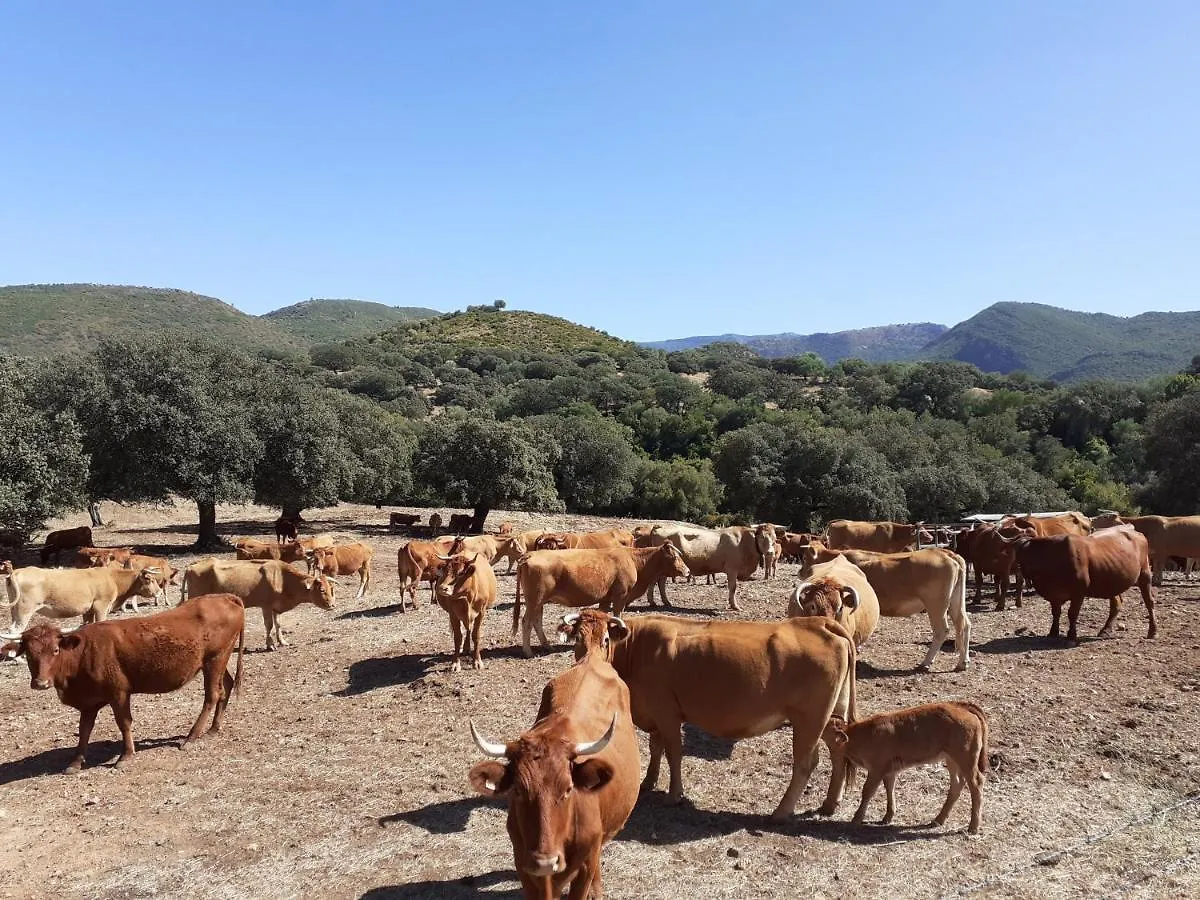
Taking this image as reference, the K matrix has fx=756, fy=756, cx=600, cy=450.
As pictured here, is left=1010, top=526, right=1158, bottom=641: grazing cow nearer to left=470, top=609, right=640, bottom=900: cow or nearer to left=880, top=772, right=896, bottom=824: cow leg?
left=880, top=772, right=896, bottom=824: cow leg

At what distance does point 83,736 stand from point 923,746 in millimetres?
9213

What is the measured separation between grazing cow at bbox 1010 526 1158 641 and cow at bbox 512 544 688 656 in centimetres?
648

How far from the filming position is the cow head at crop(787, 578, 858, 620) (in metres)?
9.20

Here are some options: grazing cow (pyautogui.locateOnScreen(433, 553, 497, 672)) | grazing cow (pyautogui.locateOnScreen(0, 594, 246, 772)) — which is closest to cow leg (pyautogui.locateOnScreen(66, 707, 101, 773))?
grazing cow (pyautogui.locateOnScreen(0, 594, 246, 772))

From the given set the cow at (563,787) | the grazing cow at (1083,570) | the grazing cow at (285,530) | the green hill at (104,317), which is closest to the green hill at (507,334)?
the green hill at (104,317)

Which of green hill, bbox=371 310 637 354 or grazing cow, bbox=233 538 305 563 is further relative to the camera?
green hill, bbox=371 310 637 354

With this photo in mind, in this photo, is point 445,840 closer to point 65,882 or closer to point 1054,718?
point 65,882

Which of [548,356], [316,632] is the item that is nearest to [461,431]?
[316,632]

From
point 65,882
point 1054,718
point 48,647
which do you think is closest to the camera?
point 65,882

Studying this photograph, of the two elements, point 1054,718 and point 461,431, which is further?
point 461,431

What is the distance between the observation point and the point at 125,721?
355 inches

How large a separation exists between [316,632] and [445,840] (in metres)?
9.29

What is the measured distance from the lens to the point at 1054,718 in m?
9.52

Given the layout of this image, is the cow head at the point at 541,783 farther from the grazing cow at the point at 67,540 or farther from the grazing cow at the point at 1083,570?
the grazing cow at the point at 67,540
